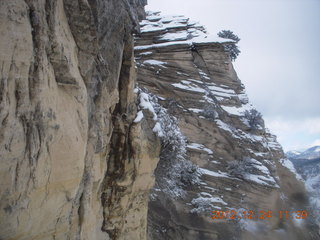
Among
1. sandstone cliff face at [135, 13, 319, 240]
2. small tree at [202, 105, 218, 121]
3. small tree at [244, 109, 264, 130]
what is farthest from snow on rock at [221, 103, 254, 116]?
small tree at [202, 105, 218, 121]

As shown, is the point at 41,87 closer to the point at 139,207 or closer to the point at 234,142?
the point at 139,207

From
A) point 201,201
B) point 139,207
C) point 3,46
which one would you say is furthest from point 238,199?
point 3,46

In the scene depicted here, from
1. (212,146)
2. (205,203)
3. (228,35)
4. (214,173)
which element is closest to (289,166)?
(212,146)

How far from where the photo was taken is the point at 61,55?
315 cm

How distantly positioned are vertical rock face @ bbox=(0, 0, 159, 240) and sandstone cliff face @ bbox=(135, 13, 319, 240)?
7.57m

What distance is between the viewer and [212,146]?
14.3 m

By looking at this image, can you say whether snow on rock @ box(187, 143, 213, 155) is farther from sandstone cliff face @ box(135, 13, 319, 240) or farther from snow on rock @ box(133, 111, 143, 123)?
snow on rock @ box(133, 111, 143, 123)

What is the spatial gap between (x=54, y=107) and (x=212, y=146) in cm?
1216

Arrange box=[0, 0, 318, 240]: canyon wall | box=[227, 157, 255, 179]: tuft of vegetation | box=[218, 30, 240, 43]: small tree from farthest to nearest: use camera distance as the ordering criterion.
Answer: box=[218, 30, 240, 43]: small tree
box=[227, 157, 255, 179]: tuft of vegetation
box=[0, 0, 318, 240]: canyon wall

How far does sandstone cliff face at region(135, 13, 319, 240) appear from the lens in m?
12.0
